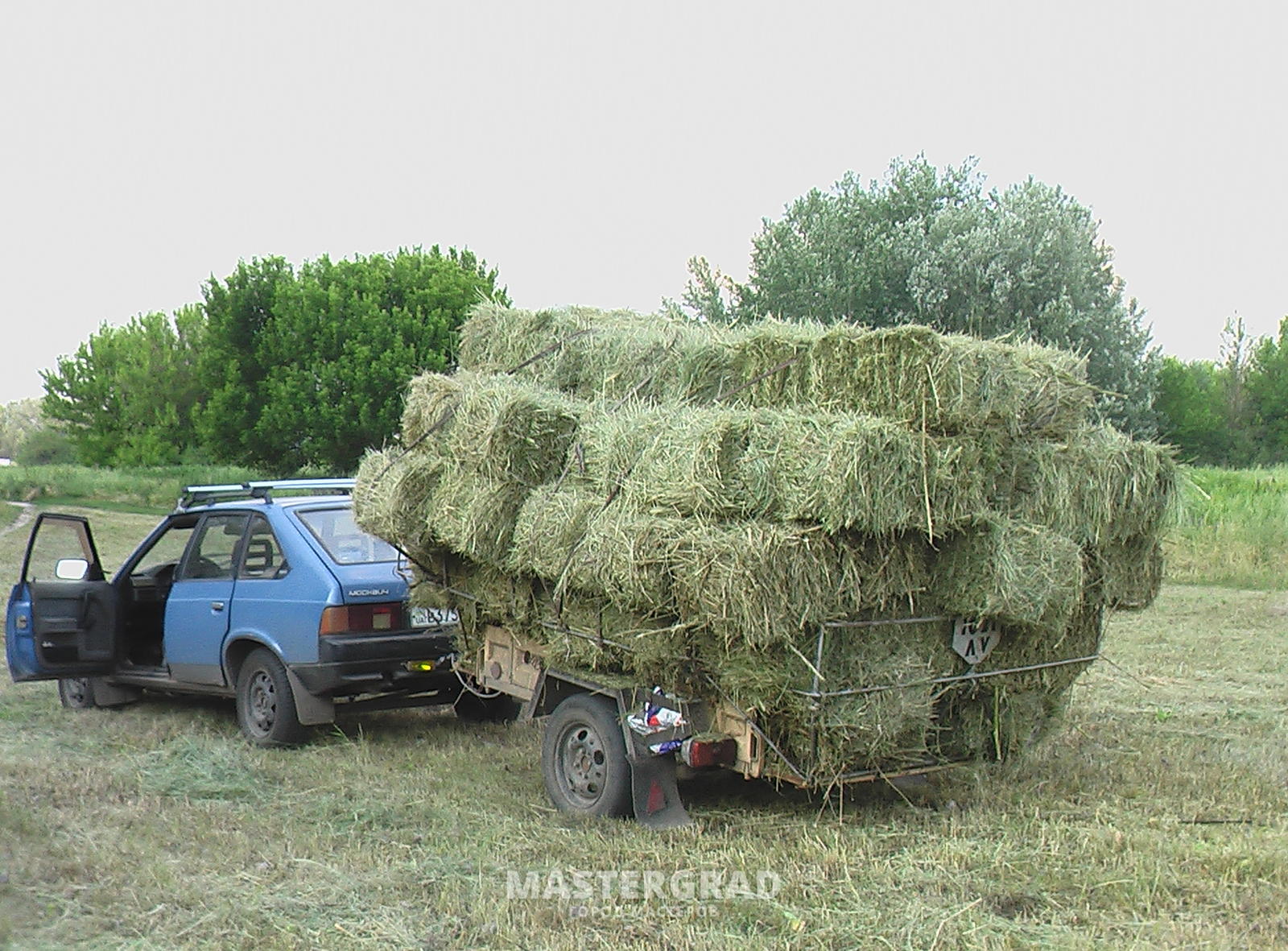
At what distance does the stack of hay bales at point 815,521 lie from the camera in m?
5.62

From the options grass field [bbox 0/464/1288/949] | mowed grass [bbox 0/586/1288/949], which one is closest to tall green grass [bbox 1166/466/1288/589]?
mowed grass [bbox 0/586/1288/949]

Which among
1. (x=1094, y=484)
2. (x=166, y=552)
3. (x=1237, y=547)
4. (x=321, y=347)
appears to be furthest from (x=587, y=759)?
(x=321, y=347)

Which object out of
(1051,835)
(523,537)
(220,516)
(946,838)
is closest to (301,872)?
(523,537)

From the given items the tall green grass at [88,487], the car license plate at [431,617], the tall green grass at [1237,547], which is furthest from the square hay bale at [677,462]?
the tall green grass at [88,487]

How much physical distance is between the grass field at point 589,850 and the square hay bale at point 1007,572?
1062 mm

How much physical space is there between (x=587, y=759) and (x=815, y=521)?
201 cm

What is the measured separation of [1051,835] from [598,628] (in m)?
2.33

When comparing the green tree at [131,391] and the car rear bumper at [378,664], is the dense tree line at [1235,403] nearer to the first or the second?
the green tree at [131,391]

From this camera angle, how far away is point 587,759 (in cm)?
679

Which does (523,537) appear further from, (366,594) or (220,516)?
(220,516)

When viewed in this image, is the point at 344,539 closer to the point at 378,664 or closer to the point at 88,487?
the point at 378,664

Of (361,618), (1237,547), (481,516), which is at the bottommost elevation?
(361,618)

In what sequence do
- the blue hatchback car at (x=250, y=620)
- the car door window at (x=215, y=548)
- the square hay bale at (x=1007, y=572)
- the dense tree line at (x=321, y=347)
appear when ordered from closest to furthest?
1. the square hay bale at (x=1007, y=572)
2. the blue hatchback car at (x=250, y=620)
3. the car door window at (x=215, y=548)
4. the dense tree line at (x=321, y=347)

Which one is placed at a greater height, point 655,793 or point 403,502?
point 403,502
